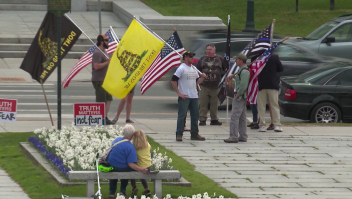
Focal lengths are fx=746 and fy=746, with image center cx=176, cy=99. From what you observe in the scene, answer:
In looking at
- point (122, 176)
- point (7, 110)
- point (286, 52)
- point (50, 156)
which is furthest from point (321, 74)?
point (122, 176)

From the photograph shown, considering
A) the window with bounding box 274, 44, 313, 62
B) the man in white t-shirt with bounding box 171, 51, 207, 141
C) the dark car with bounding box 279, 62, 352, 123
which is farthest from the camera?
the window with bounding box 274, 44, 313, 62

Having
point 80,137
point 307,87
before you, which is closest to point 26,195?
point 80,137

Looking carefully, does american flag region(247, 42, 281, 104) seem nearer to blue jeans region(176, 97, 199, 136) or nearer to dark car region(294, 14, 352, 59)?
blue jeans region(176, 97, 199, 136)

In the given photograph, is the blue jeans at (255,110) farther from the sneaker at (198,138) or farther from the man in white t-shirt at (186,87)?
the man in white t-shirt at (186,87)

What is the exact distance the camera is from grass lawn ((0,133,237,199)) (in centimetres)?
996

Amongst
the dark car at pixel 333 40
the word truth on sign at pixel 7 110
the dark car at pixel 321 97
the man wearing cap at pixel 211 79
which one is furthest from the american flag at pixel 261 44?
the dark car at pixel 333 40

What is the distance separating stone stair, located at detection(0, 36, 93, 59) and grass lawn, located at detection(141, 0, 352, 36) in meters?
6.98

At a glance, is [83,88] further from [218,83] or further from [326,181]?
[326,181]

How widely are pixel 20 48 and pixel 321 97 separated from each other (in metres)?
15.3

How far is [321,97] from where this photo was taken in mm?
16719

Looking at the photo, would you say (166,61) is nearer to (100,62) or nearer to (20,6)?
(100,62)

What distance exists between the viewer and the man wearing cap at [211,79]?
1559cm

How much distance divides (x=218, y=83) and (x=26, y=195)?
6651mm

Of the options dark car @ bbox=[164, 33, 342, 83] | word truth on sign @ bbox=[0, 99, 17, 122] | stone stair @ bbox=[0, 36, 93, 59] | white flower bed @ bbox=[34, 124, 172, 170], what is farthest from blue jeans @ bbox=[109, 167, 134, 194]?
stone stair @ bbox=[0, 36, 93, 59]
